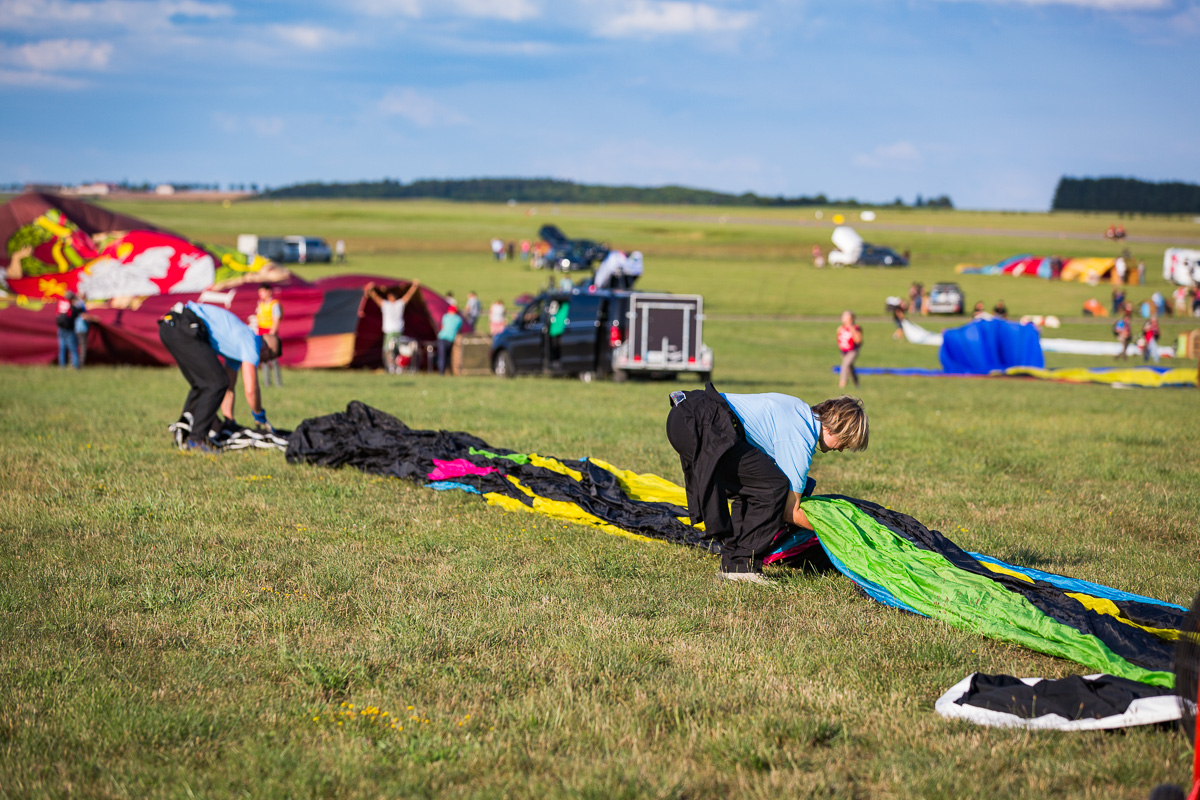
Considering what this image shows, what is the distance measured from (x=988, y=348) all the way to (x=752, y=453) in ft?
63.6

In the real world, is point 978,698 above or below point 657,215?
below

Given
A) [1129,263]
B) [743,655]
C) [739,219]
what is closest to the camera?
[743,655]

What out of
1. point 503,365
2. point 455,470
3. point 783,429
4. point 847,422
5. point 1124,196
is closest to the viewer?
point 847,422

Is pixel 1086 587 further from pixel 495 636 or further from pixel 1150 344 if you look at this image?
pixel 1150 344

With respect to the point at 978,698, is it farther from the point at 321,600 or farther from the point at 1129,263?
the point at 1129,263

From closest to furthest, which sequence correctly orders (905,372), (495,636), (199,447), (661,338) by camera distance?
(495,636) < (199,447) < (661,338) < (905,372)

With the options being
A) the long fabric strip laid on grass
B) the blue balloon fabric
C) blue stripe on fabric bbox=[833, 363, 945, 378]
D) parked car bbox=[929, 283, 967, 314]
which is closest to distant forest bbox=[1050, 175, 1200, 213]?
parked car bbox=[929, 283, 967, 314]

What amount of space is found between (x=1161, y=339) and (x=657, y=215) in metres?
77.8

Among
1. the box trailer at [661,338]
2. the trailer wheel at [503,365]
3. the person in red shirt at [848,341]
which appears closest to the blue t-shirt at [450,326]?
the trailer wheel at [503,365]

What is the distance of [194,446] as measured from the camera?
933cm

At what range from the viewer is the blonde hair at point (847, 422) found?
17.3 ft

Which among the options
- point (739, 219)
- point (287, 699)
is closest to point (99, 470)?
point (287, 699)

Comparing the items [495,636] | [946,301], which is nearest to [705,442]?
[495,636]

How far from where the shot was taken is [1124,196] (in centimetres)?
12950
